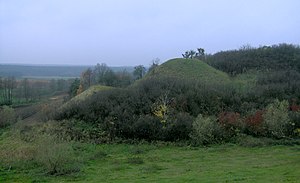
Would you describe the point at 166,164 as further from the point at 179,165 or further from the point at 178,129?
the point at 178,129

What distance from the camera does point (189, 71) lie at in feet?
155

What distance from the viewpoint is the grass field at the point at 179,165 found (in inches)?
578

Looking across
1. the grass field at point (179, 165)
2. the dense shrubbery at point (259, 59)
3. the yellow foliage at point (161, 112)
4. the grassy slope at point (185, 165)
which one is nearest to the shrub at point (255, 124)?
the grass field at point (179, 165)

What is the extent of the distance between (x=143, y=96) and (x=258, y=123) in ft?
36.0

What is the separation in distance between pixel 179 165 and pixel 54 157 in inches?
258

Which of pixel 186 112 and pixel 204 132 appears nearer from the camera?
pixel 204 132

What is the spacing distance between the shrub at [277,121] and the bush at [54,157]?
553 inches

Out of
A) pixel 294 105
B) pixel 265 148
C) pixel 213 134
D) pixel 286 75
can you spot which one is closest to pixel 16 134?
pixel 213 134

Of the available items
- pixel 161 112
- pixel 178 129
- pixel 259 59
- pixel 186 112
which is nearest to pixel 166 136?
pixel 178 129

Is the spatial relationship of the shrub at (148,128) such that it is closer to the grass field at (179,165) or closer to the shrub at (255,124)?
the grass field at (179,165)

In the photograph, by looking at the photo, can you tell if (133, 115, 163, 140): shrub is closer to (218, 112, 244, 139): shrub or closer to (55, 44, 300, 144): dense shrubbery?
(55, 44, 300, 144): dense shrubbery

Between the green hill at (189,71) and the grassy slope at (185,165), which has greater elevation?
the green hill at (189,71)

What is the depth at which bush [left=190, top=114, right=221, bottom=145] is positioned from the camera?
974 inches

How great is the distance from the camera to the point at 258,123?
26406mm
